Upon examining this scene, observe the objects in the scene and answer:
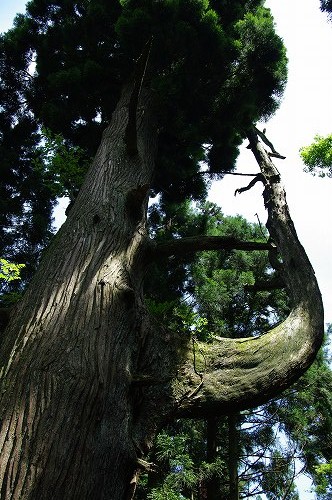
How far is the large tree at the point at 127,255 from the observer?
213 cm

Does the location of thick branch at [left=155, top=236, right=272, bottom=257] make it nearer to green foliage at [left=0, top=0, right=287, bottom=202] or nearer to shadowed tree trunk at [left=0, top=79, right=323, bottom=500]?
shadowed tree trunk at [left=0, top=79, right=323, bottom=500]

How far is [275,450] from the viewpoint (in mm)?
9477

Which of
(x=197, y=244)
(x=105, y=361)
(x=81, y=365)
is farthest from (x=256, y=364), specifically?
(x=81, y=365)

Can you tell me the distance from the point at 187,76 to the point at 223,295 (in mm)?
5067

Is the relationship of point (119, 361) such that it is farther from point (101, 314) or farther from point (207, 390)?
point (207, 390)

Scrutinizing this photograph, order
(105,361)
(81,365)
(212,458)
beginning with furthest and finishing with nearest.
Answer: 1. (212,458)
2. (105,361)
3. (81,365)

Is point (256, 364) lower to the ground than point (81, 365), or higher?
higher

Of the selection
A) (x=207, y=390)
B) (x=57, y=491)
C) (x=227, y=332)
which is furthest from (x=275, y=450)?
(x=57, y=491)

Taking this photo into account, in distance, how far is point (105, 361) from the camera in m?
2.50

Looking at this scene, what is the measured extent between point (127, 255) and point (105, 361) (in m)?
1.09

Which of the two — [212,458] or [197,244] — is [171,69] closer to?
[197,244]

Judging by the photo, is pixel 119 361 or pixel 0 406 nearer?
pixel 0 406

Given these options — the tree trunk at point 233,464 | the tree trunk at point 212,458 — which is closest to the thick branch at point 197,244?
the tree trunk at point 212,458

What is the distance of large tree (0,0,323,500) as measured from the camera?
2.13m
